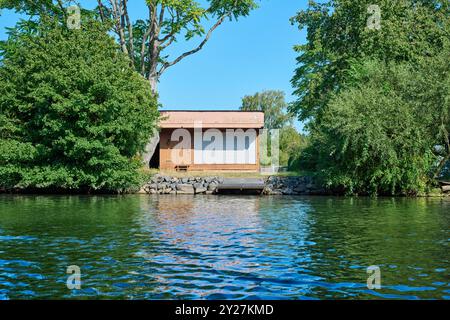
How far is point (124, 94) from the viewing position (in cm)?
3169

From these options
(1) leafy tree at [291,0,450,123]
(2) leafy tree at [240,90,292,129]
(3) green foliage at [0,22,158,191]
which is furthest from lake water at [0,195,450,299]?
(2) leafy tree at [240,90,292,129]

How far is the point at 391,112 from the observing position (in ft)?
103

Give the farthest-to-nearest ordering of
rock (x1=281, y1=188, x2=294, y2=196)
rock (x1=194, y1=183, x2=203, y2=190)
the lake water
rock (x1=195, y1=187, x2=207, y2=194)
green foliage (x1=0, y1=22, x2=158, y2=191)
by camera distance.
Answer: rock (x1=194, y1=183, x2=203, y2=190), rock (x1=195, y1=187, x2=207, y2=194), rock (x1=281, y1=188, x2=294, y2=196), green foliage (x1=0, y1=22, x2=158, y2=191), the lake water

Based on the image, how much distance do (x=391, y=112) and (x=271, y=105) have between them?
189 ft

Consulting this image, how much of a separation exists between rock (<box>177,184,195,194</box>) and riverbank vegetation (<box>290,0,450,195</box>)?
8407 millimetres

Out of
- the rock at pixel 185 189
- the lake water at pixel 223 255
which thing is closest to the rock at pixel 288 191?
the rock at pixel 185 189

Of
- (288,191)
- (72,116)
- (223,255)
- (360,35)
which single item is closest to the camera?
(223,255)

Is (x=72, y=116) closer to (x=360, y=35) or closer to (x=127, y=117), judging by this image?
(x=127, y=117)

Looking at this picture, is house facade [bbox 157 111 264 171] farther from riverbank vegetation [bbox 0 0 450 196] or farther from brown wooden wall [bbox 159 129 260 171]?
riverbank vegetation [bbox 0 0 450 196]

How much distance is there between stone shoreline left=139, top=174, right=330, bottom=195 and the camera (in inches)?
1367

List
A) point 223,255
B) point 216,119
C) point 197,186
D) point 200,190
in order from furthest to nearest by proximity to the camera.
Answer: point 216,119, point 197,186, point 200,190, point 223,255

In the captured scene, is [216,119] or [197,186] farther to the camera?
[216,119]

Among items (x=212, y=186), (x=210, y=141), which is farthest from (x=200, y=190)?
(x=210, y=141)

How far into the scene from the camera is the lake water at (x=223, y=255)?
27.0 ft
